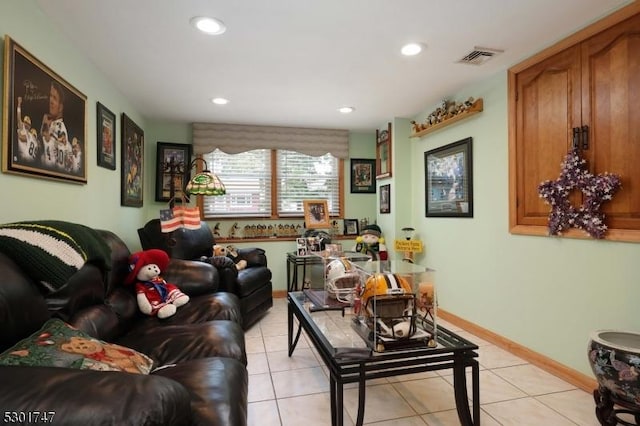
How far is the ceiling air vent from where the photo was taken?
246 cm

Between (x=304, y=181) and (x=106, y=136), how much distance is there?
8.09 feet

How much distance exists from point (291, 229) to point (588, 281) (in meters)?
3.27

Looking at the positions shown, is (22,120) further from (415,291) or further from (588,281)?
(588,281)

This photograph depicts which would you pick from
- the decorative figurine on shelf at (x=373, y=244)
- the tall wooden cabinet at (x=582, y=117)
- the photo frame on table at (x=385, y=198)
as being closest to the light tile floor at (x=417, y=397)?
the tall wooden cabinet at (x=582, y=117)

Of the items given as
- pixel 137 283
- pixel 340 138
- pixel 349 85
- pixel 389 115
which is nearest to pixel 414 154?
pixel 389 115

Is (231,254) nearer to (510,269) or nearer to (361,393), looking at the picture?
(361,393)

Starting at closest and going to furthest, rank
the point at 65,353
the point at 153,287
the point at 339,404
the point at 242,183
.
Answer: the point at 65,353 → the point at 339,404 → the point at 153,287 → the point at 242,183

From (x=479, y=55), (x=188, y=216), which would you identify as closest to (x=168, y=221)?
(x=188, y=216)

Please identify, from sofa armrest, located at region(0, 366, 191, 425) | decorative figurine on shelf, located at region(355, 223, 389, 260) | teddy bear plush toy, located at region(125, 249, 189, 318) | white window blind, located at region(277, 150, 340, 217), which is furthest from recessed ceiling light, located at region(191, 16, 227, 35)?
decorative figurine on shelf, located at region(355, 223, 389, 260)

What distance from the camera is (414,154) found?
417 cm

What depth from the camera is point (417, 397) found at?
204 cm

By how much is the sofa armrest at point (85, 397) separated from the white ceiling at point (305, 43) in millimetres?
1914

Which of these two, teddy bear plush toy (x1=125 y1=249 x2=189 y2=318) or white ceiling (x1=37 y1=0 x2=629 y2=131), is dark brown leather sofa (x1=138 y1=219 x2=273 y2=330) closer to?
teddy bear plush toy (x1=125 y1=249 x2=189 y2=318)

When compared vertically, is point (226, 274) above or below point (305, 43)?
below
